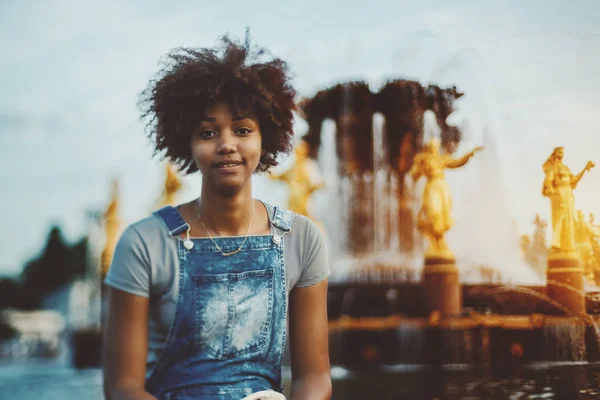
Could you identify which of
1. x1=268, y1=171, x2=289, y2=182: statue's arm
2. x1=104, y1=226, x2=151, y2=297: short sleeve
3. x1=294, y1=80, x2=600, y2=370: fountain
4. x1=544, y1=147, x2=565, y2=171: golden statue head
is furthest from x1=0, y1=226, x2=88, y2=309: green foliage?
x1=104, y1=226, x2=151, y2=297: short sleeve

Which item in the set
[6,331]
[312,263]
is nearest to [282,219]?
[312,263]

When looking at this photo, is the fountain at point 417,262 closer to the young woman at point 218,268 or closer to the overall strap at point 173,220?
the young woman at point 218,268

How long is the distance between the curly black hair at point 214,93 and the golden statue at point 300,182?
869 centimetres

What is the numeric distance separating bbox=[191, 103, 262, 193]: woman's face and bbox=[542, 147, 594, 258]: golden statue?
7.30 m

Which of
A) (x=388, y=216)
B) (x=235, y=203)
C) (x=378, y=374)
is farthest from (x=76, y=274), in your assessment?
(x=235, y=203)

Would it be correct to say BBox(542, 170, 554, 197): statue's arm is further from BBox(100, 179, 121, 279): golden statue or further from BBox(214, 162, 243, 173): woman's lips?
BBox(214, 162, 243, 173): woman's lips

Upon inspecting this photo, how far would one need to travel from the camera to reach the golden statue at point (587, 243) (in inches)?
346

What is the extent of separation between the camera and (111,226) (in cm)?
1291

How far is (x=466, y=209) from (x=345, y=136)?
220 cm

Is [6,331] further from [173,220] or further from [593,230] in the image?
[173,220]

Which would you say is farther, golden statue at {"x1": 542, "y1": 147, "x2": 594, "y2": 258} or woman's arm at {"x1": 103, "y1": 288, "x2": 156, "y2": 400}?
golden statue at {"x1": 542, "y1": 147, "x2": 594, "y2": 258}

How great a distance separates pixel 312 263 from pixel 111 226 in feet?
37.2

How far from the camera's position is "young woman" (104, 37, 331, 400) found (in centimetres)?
182

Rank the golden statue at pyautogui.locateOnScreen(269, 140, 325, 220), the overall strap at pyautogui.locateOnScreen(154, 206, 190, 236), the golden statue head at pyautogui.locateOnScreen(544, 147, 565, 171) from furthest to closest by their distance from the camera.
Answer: the golden statue at pyautogui.locateOnScreen(269, 140, 325, 220)
the golden statue head at pyautogui.locateOnScreen(544, 147, 565, 171)
the overall strap at pyautogui.locateOnScreen(154, 206, 190, 236)
